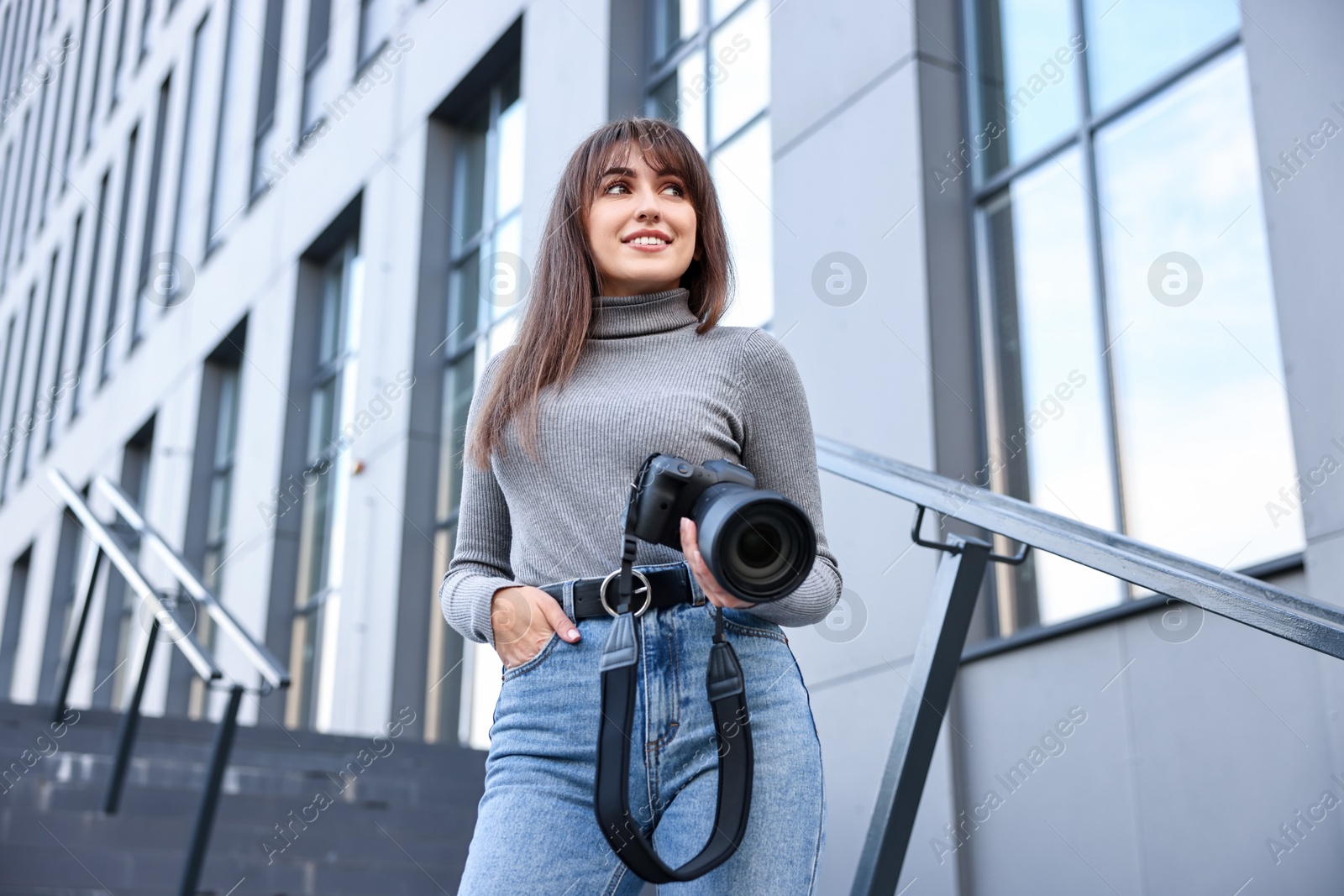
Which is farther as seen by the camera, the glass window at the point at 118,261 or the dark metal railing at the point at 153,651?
the glass window at the point at 118,261

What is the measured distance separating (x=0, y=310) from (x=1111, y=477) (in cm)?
2044

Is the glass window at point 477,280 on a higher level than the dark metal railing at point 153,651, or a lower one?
higher

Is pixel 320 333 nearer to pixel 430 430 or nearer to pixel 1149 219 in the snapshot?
pixel 430 430

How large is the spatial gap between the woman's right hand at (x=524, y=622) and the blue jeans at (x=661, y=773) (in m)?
0.01

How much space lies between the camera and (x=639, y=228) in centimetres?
180

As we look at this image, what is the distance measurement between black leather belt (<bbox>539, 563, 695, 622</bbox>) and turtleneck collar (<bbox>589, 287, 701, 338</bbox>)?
35 cm

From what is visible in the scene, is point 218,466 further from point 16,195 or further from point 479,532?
point 479,532

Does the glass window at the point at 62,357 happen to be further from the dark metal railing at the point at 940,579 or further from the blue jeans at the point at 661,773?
the blue jeans at the point at 661,773

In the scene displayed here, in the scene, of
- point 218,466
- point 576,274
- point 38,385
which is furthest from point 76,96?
point 576,274

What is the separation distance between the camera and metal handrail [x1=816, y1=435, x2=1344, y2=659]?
181 cm

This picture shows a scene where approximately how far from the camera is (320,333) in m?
10.8

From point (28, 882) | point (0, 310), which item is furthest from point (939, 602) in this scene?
point (0, 310)

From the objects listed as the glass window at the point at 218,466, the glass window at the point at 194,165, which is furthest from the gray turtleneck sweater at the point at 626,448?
the glass window at the point at 194,165

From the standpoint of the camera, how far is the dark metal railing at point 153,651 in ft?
13.5
